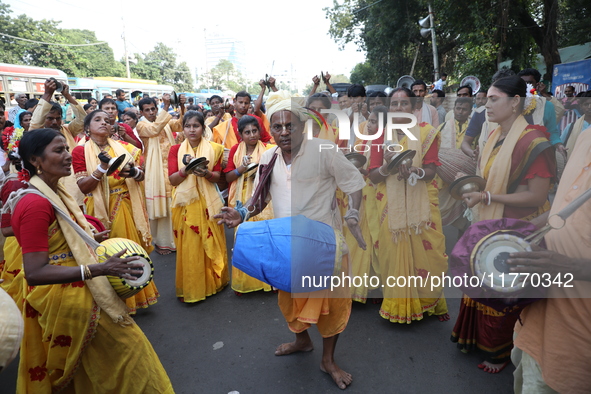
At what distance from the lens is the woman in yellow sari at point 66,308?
6.72 feet

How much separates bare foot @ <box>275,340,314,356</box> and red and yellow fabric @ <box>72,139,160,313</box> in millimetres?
1636

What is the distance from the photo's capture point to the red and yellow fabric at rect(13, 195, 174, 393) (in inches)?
84.0

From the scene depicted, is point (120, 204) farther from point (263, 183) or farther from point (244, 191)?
point (263, 183)

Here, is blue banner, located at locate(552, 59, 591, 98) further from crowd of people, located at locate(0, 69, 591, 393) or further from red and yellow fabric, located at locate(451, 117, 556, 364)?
red and yellow fabric, located at locate(451, 117, 556, 364)

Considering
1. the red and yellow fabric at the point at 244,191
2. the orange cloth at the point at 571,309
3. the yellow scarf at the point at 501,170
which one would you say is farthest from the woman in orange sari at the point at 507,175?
the red and yellow fabric at the point at 244,191

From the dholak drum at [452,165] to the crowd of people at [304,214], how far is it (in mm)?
25

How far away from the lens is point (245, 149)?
4371 mm

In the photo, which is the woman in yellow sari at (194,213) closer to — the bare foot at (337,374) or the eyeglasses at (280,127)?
the eyeglasses at (280,127)

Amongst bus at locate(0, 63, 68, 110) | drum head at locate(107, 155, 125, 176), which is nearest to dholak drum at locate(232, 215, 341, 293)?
drum head at locate(107, 155, 125, 176)

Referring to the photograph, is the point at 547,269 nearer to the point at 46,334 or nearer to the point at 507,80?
the point at 507,80

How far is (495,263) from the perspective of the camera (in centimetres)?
176

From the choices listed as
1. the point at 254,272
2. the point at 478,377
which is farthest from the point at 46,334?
the point at 478,377

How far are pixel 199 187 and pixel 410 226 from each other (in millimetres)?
2271

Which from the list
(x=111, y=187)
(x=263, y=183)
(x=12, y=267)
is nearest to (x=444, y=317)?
(x=263, y=183)
